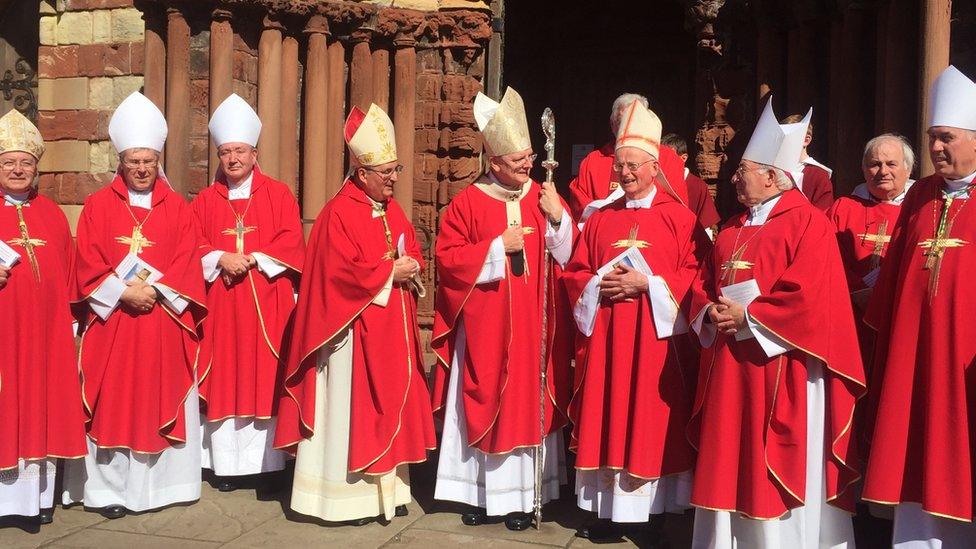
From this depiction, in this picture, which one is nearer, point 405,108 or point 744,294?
point 744,294

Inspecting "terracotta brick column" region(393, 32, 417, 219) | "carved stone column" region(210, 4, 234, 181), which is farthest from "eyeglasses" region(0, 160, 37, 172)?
"terracotta brick column" region(393, 32, 417, 219)

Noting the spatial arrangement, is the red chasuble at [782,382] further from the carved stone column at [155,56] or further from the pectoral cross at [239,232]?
the carved stone column at [155,56]

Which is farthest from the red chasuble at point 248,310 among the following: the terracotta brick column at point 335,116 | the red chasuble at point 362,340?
the terracotta brick column at point 335,116

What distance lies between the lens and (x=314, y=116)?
857 centimetres

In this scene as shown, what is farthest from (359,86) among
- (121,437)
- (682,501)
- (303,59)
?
(682,501)

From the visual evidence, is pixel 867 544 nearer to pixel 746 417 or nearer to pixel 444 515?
pixel 746 417

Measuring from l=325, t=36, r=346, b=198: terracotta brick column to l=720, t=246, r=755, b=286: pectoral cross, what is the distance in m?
4.72

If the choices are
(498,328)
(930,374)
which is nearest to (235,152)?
(498,328)

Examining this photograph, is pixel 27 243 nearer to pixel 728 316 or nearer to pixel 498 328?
pixel 498 328

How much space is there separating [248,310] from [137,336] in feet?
2.42

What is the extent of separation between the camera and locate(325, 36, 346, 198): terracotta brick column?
8.70m

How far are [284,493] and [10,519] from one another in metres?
1.44

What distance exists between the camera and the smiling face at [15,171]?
5.35 m

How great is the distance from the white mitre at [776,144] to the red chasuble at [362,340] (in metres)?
1.93
